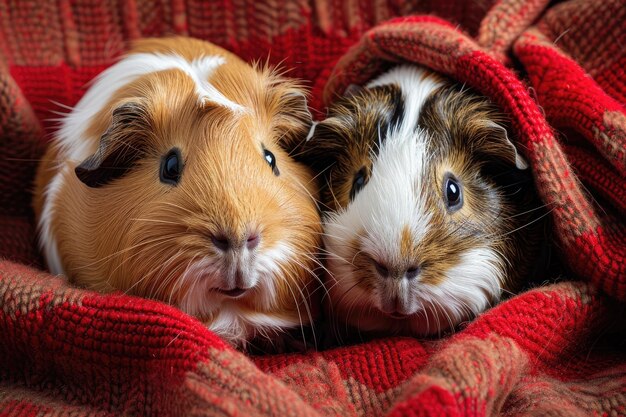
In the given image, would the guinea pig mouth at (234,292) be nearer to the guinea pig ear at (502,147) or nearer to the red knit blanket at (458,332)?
the red knit blanket at (458,332)

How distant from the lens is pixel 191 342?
42.1 inches

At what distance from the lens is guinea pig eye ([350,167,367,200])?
135 centimetres

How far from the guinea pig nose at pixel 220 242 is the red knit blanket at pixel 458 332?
0.13 m

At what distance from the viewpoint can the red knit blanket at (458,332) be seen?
1033 mm

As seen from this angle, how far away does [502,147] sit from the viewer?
4.32 feet

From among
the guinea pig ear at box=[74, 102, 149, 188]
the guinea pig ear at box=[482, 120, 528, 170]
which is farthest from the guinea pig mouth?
the guinea pig ear at box=[482, 120, 528, 170]

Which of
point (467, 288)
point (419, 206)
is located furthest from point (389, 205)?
point (467, 288)

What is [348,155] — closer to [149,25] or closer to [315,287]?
[315,287]

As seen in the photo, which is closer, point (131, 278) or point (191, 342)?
point (191, 342)

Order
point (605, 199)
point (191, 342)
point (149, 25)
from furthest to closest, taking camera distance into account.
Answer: point (149, 25)
point (605, 199)
point (191, 342)

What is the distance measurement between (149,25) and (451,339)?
1.28 m

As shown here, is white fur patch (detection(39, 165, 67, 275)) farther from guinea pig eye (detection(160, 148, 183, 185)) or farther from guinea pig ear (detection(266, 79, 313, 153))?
guinea pig ear (detection(266, 79, 313, 153))

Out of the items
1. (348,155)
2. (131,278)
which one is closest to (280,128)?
(348,155)

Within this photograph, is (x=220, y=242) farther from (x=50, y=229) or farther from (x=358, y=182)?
(x=50, y=229)
